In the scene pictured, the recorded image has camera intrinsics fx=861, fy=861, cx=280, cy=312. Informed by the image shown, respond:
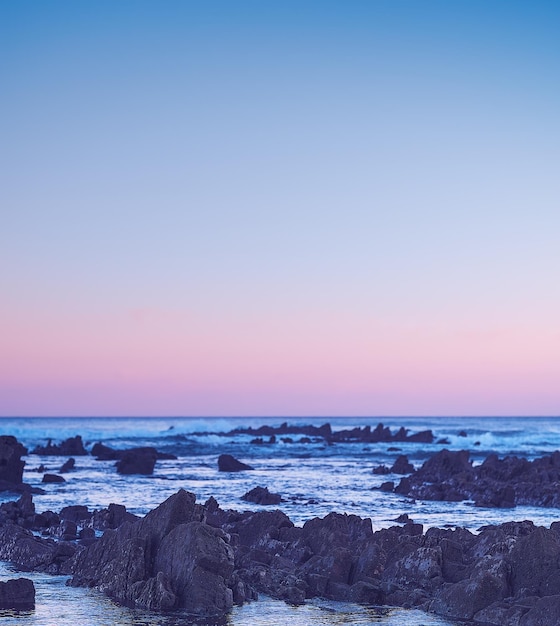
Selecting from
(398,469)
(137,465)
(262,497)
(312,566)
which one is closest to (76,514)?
(262,497)

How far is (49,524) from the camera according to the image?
92.6ft

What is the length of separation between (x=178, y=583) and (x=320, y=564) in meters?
3.96

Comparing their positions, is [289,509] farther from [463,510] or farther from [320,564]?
[320,564]

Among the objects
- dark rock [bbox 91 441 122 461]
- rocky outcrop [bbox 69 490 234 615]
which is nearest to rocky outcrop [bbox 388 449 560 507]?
rocky outcrop [bbox 69 490 234 615]

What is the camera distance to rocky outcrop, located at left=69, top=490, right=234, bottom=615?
1673cm

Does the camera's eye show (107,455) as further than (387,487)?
Yes

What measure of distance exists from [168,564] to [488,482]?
98.1ft

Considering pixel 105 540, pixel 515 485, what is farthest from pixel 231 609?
pixel 515 485

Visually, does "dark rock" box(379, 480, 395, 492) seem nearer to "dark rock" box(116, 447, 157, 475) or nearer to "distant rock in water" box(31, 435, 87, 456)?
"dark rock" box(116, 447, 157, 475)

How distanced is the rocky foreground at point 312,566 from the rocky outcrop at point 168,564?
0.07 feet

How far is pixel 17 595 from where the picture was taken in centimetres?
1681

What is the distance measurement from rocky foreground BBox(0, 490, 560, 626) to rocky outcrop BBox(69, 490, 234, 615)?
0.02 m

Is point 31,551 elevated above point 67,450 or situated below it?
above

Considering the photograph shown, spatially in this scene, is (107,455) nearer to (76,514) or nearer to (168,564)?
(76,514)
